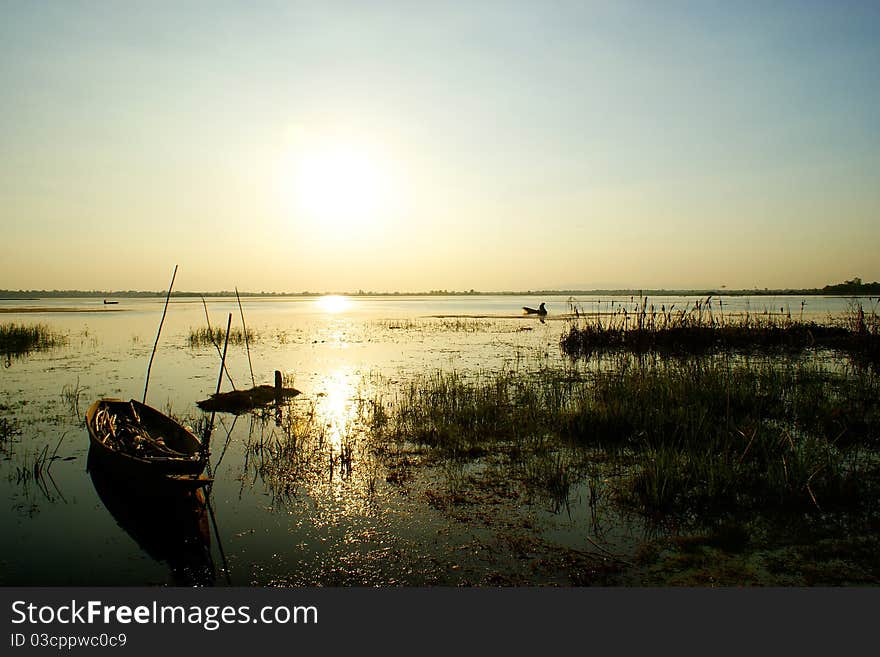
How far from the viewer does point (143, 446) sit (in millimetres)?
8391

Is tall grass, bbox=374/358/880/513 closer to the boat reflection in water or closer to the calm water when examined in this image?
the calm water

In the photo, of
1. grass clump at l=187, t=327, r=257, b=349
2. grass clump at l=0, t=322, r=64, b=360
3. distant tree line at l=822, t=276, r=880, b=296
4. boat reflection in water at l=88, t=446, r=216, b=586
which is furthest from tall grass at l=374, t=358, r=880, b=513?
distant tree line at l=822, t=276, r=880, b=296

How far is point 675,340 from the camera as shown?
22.4 m

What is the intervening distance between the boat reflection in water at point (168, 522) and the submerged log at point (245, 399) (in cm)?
491

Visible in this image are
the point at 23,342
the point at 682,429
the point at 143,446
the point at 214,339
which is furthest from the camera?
the point at 214,339

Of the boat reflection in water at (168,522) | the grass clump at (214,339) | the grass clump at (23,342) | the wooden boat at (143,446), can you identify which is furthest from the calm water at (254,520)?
the grass clump at (214,339)

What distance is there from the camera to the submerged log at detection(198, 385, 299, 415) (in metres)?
13.1

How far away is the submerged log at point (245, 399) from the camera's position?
13.1 m

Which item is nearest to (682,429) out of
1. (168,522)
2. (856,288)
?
(168,522)

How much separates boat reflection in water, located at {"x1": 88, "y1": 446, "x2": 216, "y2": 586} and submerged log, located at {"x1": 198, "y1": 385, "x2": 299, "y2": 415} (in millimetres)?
4907

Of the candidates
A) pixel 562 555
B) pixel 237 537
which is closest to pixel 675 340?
pixel 562 555

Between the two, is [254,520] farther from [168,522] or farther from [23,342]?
[23,342]

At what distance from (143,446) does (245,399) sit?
5.14 metres

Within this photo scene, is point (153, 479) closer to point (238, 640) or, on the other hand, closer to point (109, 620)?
point (109, 620)
